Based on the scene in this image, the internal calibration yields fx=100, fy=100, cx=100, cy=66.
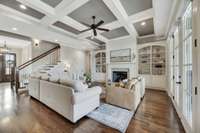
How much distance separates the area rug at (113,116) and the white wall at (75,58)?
16.6ft

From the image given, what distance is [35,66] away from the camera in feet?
21.8

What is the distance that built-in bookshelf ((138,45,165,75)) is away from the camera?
546 centimetres

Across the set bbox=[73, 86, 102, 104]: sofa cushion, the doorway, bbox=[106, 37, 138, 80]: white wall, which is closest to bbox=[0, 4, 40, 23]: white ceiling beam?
bbox=[73, 86, 102, 104]: sofa cushion

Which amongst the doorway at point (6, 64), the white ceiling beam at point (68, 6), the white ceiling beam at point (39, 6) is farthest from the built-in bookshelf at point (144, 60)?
the doorway at point (6, 64)

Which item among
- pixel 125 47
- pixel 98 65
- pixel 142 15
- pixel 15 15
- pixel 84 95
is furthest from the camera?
pixel 98 65

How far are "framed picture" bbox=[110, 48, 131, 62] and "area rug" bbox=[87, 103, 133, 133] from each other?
12.8 ft

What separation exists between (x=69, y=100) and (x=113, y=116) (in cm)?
116

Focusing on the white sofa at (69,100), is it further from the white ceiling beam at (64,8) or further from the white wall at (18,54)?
the white wall at (18,54)

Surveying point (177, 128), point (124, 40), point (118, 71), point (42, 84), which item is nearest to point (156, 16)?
point (124, 40)

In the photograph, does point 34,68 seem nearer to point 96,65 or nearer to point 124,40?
point 96,65

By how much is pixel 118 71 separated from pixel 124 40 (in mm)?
2027

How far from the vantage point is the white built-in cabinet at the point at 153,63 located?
540cm

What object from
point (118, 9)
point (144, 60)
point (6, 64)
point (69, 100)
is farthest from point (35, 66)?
point (144, 60)

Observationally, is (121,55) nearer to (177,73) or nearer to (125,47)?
(125,47)
